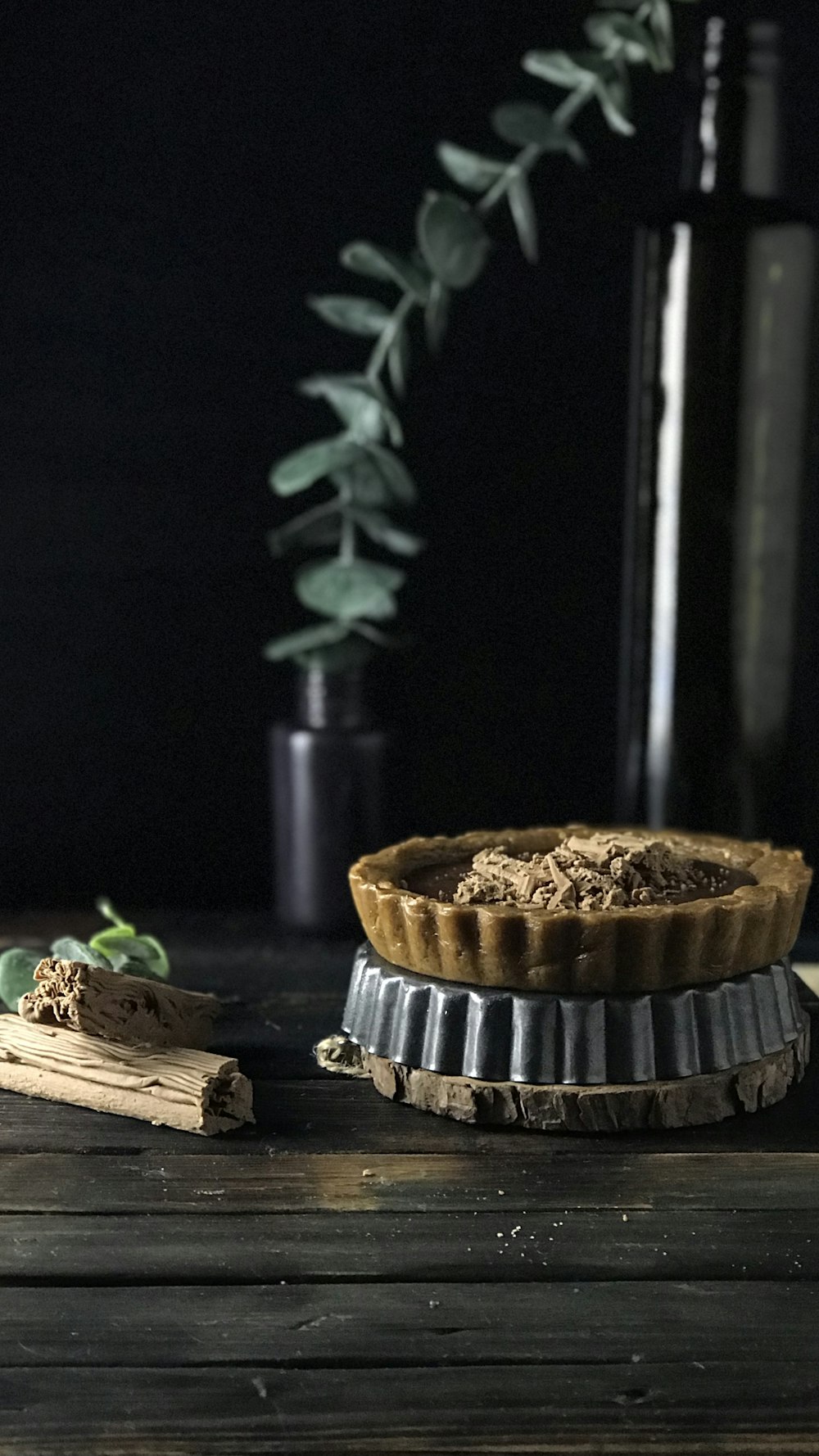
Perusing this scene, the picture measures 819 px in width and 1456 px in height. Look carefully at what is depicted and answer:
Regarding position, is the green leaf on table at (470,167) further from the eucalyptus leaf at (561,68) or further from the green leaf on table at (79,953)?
the green leaf on table at (79,953)

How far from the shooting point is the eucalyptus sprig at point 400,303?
1.66 meters

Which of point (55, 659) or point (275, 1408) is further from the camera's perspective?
Answer: point (55, 659)

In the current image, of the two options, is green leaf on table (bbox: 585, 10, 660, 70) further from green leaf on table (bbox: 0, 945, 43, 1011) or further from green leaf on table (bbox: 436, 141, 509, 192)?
green leaf on table (bbox: 0, 945, 43, 1011)

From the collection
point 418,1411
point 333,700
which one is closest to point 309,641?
point 333,700

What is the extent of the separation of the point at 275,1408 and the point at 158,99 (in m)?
1.49

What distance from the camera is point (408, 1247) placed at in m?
0.86

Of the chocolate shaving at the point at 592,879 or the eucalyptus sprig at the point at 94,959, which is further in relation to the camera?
the eucalyptus sprig at the point at 94,959

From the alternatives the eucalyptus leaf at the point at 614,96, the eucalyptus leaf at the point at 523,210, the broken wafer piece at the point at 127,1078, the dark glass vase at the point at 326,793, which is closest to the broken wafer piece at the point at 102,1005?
the broken wafer piece at the point at 127,1078

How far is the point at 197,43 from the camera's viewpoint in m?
1.78

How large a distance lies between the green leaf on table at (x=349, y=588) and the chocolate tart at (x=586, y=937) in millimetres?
628

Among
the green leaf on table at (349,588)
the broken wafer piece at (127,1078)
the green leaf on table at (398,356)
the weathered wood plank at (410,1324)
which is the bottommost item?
the weathered wood plank at (410,1324)

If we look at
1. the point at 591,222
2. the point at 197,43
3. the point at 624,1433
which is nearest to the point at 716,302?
the point at 591,222

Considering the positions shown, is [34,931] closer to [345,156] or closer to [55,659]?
[55,659]

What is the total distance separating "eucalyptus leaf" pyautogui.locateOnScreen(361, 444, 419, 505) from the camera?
1.70 metres
